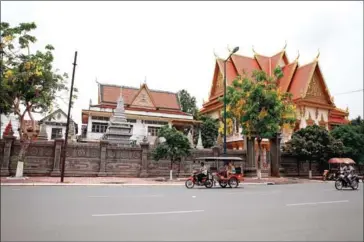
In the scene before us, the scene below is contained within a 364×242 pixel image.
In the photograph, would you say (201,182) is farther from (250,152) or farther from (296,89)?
(296,89)

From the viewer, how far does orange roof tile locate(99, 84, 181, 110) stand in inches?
1503

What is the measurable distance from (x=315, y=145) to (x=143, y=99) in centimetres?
2047

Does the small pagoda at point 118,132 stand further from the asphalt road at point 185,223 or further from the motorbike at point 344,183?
the asphalt road at point 185,223

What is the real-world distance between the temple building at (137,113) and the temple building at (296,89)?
546 cm

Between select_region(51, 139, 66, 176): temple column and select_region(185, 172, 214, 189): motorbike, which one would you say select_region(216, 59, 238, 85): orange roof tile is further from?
select_region(185, 172, 214, 189): motorbike

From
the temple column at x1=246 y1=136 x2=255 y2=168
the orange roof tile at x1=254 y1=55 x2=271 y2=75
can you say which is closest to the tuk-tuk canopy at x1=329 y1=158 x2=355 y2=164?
the temple column at x1=246 y1=136 x2=255 y2=168

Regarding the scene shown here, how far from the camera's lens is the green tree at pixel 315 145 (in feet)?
88.3

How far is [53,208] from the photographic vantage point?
7727mm

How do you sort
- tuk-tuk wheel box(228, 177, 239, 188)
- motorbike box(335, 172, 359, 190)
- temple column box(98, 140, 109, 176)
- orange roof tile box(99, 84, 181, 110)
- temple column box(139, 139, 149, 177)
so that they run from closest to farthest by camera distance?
motorbike box(335, 172, 359, 190), tuk-tuk wheel box(228, 177, 239, 188), temple column box(98, 140, 109, 176), temple column box(139, 139, 149, 177), orange roof tile box(99, 84, 181, 110)

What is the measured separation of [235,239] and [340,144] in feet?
84.7

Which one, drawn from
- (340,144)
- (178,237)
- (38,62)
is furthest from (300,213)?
(340,144)

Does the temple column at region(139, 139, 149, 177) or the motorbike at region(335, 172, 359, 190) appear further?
the temple column at region(139, 139, 149, 177)

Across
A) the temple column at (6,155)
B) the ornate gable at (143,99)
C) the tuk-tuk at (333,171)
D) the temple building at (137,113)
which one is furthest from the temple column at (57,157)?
the tuk-tuk at (333,171)

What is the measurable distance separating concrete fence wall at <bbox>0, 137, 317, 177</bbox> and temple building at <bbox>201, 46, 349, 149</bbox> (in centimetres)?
Answer: 1405
